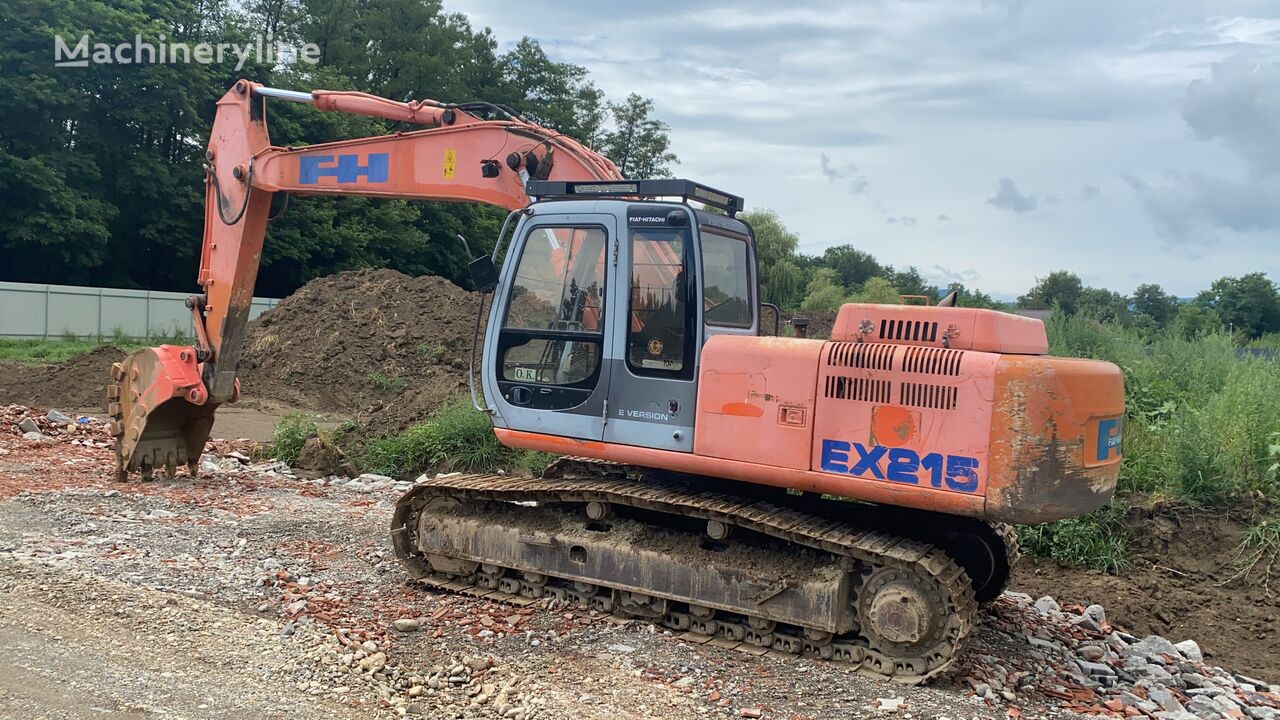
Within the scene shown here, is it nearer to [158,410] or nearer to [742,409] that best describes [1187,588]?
[742,409]

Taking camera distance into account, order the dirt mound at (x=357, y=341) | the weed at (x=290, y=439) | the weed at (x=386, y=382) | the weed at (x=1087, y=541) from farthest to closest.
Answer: the dirt mound at (x=357, y=341) < the weed at (x=386, y=382) < the weed at (x=290, y=439) < the weed at (x=1087, y=541)

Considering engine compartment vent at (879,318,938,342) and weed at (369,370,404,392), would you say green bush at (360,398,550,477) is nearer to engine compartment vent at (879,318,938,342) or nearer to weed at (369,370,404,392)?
engine compartment vent at (879,318,938,342)

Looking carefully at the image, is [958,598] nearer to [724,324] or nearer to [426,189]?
[724,324]

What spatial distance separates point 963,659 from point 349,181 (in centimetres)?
593

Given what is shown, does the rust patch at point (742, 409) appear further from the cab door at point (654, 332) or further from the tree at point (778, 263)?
the tree at point (778, 263)

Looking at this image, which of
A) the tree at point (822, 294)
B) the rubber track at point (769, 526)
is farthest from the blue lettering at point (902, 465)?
the tree at point (822, 294)

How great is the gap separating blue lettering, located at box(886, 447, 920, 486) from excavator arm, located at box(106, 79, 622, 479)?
313cm

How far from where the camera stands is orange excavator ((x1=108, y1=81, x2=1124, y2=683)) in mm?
5141

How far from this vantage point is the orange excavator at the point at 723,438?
5.14m

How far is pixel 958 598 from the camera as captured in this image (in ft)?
17.2

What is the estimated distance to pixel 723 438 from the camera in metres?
5.73

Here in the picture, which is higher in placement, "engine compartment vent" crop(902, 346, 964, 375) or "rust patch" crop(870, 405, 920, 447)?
"engine compartment vent" crop(902, 346, 964, 375)

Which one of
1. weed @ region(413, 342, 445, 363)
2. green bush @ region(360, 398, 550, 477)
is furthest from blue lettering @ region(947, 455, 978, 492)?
weed @ region(413, 342, 445, 363)

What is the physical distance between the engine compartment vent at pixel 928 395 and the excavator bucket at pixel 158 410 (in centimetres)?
661
